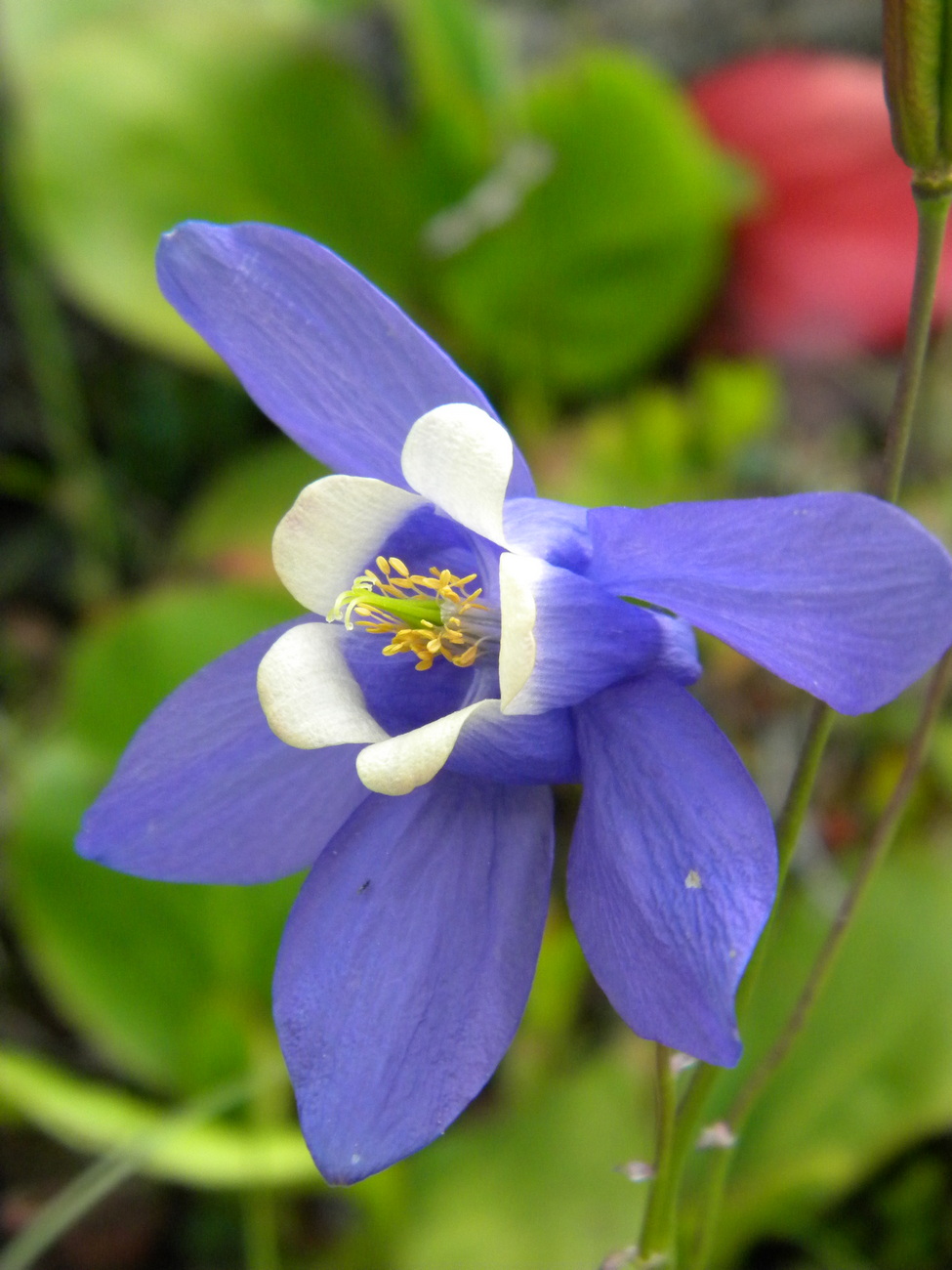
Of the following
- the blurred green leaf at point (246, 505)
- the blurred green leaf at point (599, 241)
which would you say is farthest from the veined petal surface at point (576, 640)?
the blurred green leaf at point (599, 241)

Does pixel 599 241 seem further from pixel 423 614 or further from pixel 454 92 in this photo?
pixel 423 614

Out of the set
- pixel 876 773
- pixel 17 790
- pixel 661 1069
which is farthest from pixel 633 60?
pixel 661 1069

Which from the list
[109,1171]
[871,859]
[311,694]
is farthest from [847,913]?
[109,1171]

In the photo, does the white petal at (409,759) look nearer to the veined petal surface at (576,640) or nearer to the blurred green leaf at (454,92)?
A: the veined petal surface at (576,640)

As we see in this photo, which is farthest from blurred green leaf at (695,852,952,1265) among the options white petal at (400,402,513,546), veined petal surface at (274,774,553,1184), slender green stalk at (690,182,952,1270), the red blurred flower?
the red blurred flower

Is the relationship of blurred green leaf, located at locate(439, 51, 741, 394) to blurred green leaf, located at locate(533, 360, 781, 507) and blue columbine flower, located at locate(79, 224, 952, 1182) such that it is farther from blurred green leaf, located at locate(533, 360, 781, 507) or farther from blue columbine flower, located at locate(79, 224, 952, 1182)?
blue columbine flower, located at locate(79, 224, 952, 1182)

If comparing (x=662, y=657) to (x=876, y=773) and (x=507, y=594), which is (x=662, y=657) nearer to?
(x=507, y=594)
